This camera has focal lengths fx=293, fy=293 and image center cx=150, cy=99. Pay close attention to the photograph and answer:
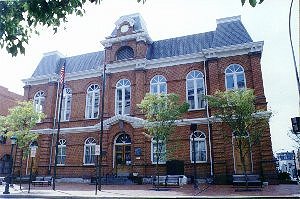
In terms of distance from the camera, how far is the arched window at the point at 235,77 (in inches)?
958

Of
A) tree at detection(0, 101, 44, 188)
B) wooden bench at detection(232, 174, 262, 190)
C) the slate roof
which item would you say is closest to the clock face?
the slate roof

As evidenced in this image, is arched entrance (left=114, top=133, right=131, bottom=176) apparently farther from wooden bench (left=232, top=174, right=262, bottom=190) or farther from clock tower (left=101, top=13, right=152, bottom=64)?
wooden bench (left=232, top=174, right=262, bottom=190)

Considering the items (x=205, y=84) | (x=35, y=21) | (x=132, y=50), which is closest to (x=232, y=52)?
(x=205, y=84)

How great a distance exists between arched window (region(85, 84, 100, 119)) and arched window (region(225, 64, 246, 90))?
41.4 ft

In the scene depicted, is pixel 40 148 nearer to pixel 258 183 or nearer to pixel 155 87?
pixel 155 87

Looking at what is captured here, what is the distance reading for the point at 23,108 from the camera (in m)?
25.4

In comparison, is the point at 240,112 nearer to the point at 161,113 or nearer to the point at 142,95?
the point at 161,113

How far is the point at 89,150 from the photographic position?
27812mm

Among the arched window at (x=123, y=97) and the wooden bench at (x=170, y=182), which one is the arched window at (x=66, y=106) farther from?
the wooden bench at (x=170, y=182)

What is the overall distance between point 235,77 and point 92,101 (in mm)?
13895

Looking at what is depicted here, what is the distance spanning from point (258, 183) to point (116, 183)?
445 inches

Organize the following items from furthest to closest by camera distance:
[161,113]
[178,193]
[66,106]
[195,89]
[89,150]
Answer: [66,106] → [89,150] → [195,89] → [161,113] → [178,193]

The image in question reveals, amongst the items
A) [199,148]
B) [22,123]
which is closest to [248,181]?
[199,148]

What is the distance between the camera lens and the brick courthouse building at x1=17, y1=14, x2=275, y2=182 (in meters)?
23.6
